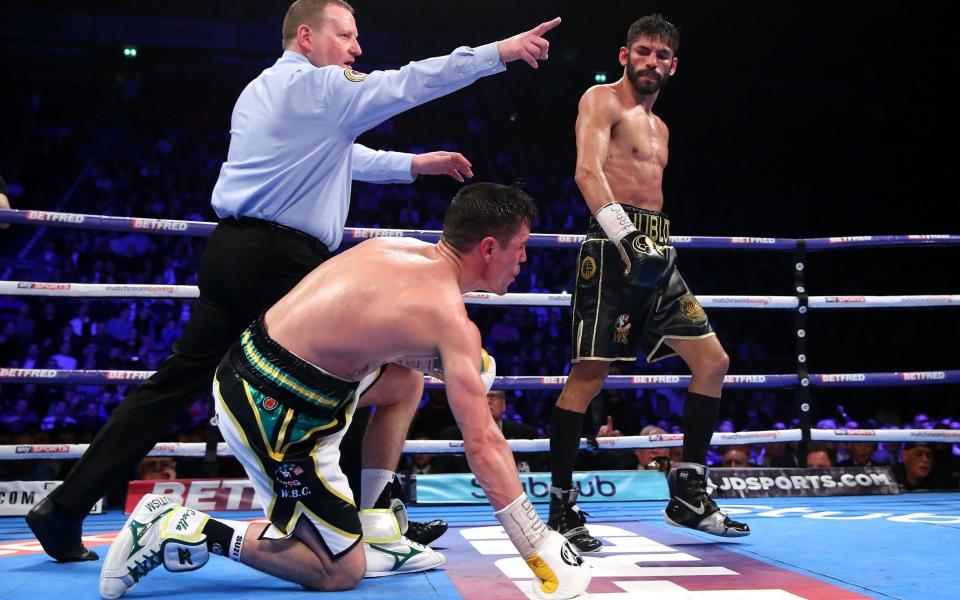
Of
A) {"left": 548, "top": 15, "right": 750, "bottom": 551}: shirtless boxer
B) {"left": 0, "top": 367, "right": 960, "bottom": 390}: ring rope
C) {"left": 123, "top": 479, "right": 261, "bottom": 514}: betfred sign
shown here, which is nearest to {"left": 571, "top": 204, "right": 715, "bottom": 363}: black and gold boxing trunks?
{"left": 548, "top": 15, "right": 750, "bottom": 551}: shirtless boxer

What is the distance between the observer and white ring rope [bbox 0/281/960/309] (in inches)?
119

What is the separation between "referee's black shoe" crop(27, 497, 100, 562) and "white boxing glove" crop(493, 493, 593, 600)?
1168 millimetres

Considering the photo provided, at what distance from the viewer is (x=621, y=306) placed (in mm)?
2631

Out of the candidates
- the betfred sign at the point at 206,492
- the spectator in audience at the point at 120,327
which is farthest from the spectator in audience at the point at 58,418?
the betfred sign at the point at 206,492

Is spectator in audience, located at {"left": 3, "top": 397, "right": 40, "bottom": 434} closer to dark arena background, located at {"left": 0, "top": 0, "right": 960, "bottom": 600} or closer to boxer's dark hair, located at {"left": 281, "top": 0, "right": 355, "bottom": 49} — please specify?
dark arena background, located at {"left": 0, "top": 0, "right": 960, "bottom": 600}

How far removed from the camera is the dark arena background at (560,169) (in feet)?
26.3

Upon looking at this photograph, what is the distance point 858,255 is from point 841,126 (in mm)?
2231

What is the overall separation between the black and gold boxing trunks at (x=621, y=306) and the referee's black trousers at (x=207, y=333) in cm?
90

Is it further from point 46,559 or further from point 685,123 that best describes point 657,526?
point 685,123

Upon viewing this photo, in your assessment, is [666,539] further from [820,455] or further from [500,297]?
[820,455]

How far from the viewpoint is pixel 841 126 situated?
11539mm

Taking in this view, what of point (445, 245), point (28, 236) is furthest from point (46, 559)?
point (28, 236)

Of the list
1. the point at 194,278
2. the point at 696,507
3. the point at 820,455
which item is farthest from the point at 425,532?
the point at 194,278

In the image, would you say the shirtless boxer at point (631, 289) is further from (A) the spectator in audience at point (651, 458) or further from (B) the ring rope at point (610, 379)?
(A) the spectator in audience at point (651, 458)
